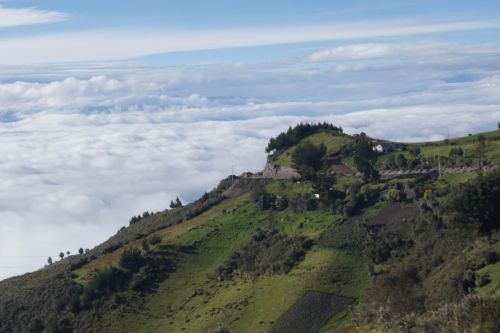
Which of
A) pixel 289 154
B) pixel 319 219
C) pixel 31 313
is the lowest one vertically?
pixel 31 313

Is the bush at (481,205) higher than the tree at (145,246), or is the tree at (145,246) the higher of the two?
the bush at (481,205)

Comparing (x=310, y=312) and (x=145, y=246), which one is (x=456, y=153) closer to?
(x=145, y=246)

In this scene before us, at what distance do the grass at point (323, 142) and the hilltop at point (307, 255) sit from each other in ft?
1.73

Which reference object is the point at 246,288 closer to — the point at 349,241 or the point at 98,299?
the point at 349,241

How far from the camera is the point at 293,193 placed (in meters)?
95.8

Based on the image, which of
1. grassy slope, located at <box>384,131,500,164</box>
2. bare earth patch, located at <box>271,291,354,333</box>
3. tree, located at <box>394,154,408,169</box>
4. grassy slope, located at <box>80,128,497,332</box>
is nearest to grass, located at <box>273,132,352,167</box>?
grassy slope, located at <box>384,131,500,164</box>

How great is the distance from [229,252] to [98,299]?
14.9m

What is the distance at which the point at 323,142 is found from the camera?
11375 centimetres

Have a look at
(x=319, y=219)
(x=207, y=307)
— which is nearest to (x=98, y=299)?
(x=207, y=307)

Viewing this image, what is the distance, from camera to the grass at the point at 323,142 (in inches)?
4326

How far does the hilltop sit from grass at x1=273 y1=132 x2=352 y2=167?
0.53 metres

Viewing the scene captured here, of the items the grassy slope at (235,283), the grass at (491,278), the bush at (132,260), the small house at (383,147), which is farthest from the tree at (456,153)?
the grass at (491,278)

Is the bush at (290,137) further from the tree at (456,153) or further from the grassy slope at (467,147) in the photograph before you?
the tree at (456,153)

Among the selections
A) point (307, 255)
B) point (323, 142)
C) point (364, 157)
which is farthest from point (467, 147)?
point (307, 255)
